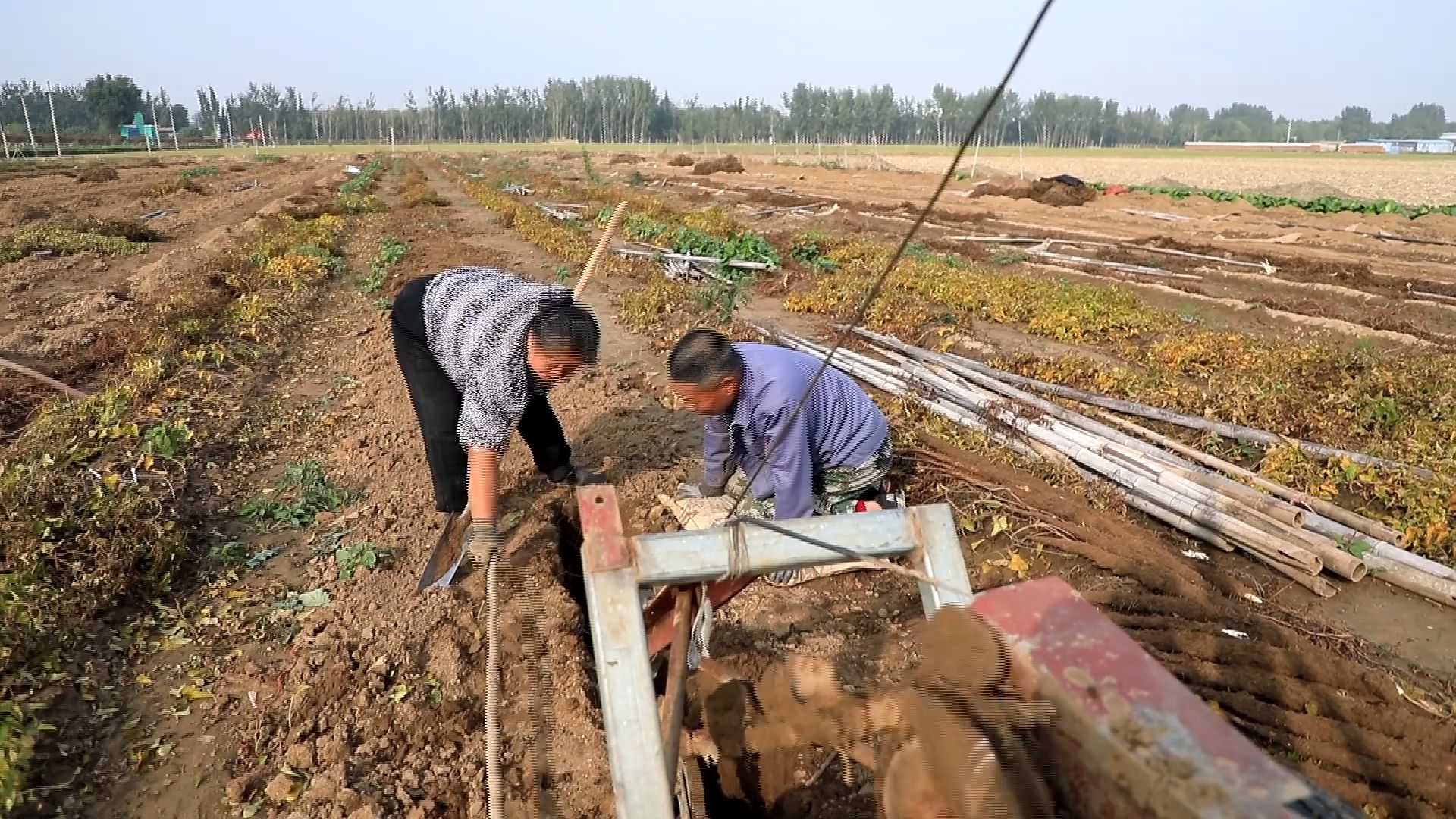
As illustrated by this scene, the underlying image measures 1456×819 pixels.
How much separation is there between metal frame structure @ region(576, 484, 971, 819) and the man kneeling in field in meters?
0.81

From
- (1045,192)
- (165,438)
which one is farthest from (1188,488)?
(1045,192)

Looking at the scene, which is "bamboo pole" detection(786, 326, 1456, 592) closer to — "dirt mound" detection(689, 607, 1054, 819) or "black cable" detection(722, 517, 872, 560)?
"dirt mound" detection(689, 607, 1054, 819)

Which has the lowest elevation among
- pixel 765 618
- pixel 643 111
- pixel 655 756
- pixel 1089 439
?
pixel 765 618

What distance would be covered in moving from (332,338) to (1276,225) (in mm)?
19873

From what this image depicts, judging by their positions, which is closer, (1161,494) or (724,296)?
(1161,494)

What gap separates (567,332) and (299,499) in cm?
261

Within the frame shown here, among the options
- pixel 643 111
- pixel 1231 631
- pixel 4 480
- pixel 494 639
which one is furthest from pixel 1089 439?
pixel 643 111

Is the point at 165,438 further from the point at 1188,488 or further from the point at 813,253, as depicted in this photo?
the point at 813,253

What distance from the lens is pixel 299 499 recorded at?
15.6 ft

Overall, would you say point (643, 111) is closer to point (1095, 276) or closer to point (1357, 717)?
point (1095, 276)

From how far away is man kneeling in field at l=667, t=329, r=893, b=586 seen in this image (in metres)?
3.13

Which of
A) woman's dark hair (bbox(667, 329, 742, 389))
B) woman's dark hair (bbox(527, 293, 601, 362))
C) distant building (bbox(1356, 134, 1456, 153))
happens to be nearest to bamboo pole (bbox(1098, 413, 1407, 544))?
woman's dark hair (bbox(667, 329, 742, 389))

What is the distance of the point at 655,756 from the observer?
157 centimetres

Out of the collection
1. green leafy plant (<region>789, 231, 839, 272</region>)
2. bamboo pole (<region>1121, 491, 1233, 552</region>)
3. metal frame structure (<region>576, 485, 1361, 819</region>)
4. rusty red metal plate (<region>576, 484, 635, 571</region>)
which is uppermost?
rusty red metal plate (<region>576, 484, 635, 571</region>)
